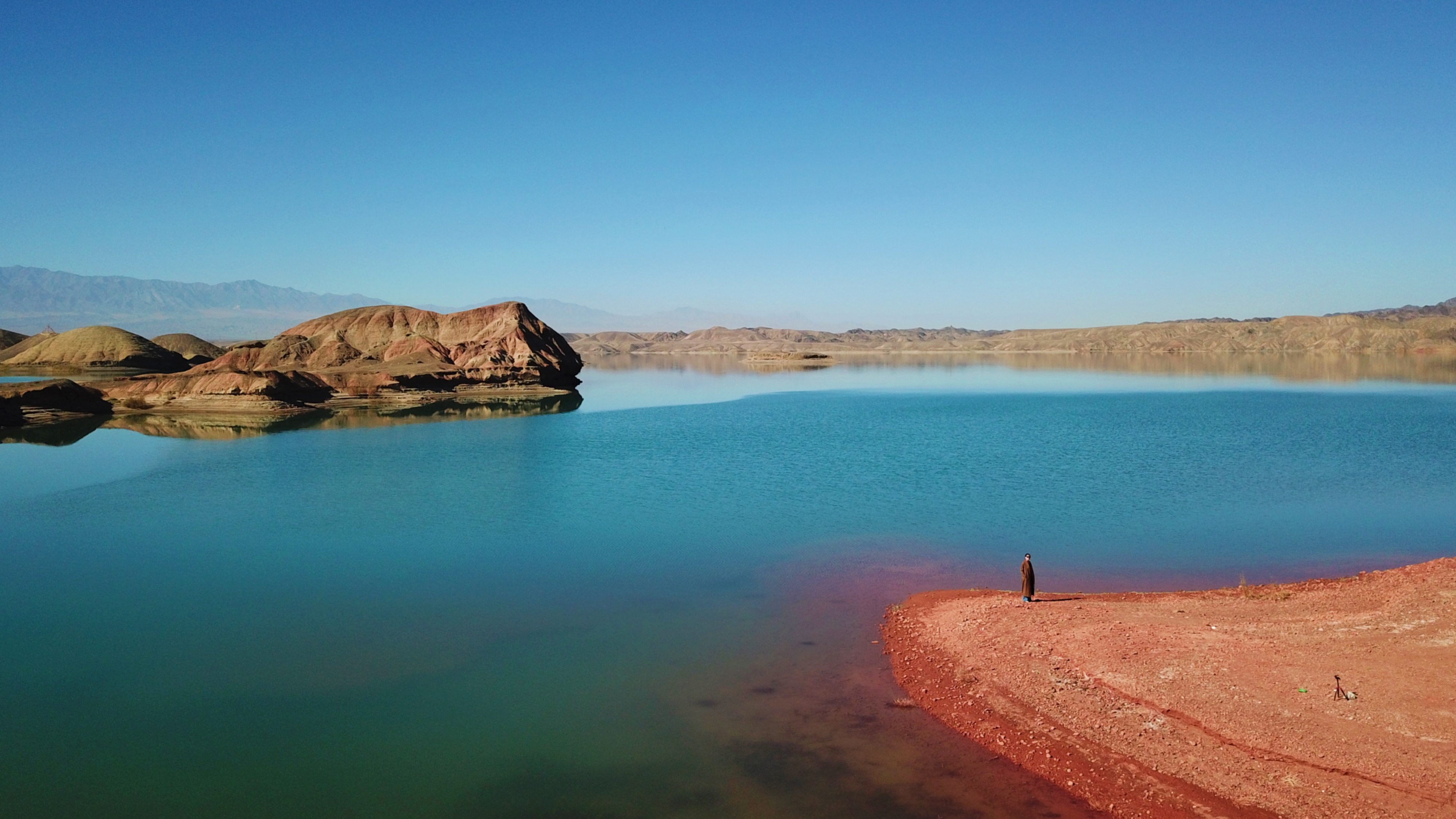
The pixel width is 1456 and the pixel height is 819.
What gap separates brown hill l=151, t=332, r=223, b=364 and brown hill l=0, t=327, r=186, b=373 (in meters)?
14.1

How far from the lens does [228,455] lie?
43.2 metres

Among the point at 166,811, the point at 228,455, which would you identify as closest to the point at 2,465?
the point at 228,455

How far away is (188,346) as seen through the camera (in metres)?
140

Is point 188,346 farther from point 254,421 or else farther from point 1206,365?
point 1206,365

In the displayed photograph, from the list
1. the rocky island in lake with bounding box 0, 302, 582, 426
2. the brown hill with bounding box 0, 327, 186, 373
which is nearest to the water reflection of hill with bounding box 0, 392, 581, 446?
the rocky island in lake with bounding box 0, 302, 582, 426

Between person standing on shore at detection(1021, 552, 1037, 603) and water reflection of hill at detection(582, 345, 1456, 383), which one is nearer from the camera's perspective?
person standing on shore at detection(1021, 552, 1037, 603)

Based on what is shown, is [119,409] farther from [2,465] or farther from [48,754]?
[48,754]

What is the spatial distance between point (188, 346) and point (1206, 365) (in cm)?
17787

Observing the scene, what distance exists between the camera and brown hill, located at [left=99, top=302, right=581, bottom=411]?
2790 inches

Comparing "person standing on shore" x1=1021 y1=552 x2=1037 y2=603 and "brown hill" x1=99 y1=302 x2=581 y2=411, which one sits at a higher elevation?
"brown hill" x1=99 y1=302 x2=581 y2=411

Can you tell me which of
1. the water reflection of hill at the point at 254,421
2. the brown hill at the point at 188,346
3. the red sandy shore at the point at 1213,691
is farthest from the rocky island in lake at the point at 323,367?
the red sandy shore at the point at 1213,691

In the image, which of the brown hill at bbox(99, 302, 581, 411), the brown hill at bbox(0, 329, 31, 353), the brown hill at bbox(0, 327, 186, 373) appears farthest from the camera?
the brown hill at bbox(0, 329, 31, 353)

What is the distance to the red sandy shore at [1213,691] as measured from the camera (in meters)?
10.4

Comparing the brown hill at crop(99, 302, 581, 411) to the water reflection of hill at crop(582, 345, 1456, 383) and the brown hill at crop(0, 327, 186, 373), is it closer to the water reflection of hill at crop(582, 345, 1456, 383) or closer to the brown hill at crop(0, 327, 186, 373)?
the brown hill at crop(0, 327, 186, 373)
